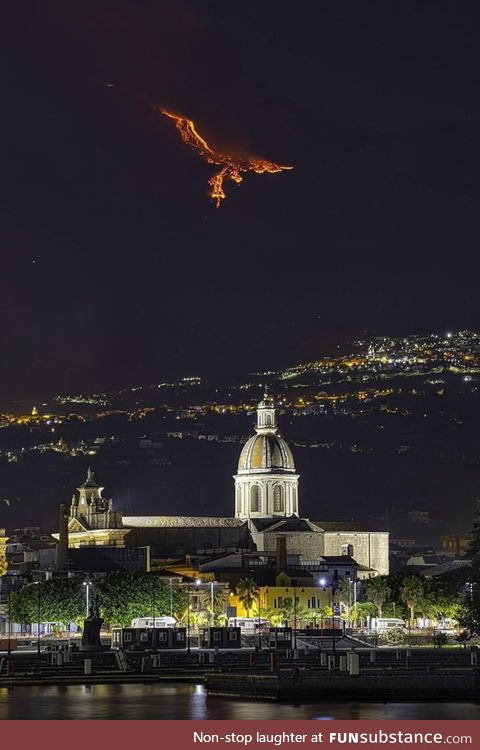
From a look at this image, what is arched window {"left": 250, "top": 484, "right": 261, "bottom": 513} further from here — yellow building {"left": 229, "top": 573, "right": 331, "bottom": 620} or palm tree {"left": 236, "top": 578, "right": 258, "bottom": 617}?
palm tree {"left": 236, "top": 578, "right": 258, "bottom": 617}

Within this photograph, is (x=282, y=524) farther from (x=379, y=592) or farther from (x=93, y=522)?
(x=379, y=592)

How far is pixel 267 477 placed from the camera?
18888cm

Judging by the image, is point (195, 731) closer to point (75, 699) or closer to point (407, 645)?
point (75, 699)

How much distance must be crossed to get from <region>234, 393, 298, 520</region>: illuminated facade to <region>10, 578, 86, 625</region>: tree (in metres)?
59.0

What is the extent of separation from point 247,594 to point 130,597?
21.8 m

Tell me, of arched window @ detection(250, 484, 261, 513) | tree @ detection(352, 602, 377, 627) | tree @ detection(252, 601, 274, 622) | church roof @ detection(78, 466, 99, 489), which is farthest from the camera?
church roof @ detection(78, 466, 99, 489)

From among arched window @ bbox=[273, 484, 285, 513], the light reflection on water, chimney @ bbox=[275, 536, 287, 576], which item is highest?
arched window @ bbox=[273, 484, 285, 513]

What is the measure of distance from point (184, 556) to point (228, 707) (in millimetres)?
126004

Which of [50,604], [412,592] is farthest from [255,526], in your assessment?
[50,604]

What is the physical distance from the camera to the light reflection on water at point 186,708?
2008 inches

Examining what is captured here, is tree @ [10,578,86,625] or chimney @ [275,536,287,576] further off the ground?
chimney @ [275,536,287,576]

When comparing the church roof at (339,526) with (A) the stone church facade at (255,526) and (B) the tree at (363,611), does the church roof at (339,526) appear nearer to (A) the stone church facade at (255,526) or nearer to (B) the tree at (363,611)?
(A) the stone church facade at (255,526)

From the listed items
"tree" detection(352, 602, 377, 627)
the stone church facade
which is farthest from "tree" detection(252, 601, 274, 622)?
the stone church facade

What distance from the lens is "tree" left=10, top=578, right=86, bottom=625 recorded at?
126875 mm
